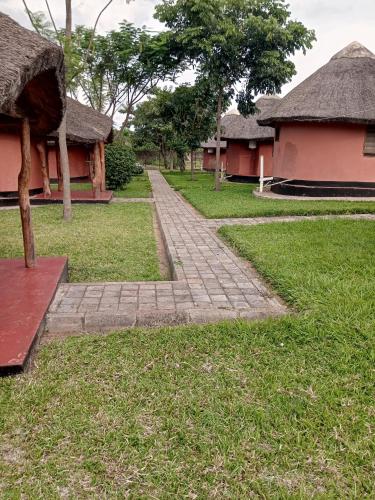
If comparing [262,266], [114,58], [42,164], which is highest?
[114,58]

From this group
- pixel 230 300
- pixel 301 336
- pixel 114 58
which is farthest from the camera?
pixel 114 58

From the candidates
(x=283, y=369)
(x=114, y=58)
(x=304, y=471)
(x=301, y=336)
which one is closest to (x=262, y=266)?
(x=301, y=336)

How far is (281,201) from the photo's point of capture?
11570mm

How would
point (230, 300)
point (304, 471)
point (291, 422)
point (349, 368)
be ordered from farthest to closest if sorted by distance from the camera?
point (230, 300) < point (349, 368) < point (291, 422) < point (304, 471)

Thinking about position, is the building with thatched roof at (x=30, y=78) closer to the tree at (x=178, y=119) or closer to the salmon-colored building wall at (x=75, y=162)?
the tree at (x=178, y=119)

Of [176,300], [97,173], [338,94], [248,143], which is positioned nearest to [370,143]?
[338,94]

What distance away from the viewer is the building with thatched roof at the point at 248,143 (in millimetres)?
20094

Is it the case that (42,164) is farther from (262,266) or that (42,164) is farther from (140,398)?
(140,398)

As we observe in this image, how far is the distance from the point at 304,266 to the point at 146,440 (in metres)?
3.44

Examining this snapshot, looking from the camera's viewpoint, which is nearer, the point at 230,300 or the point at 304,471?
the point at 304,471

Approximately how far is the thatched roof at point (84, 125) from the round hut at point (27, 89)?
5627 mm

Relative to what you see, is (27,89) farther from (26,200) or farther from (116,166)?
(116,166)

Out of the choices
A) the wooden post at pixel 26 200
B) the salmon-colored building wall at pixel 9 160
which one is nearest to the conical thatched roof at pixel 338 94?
the salmon-colored building wall at pixel 9 160

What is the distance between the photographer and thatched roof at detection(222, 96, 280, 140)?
19.6 meters
